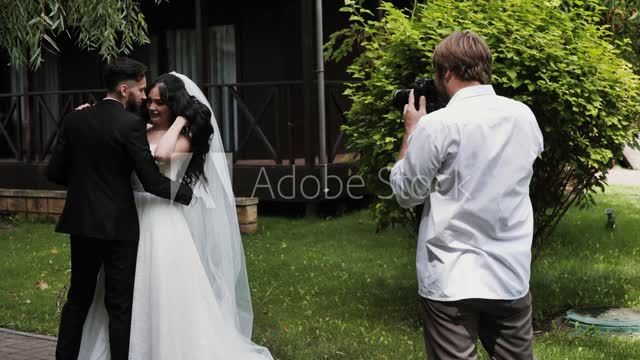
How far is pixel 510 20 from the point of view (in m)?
5.57

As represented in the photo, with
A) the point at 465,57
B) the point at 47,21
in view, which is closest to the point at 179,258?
the point at 47,21

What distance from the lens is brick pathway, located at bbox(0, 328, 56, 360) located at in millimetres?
5477

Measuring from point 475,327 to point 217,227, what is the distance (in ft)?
7.22

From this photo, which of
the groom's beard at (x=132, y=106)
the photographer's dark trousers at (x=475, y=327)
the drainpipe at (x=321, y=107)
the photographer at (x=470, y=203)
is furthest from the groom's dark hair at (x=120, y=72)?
the drainpipe at (x=321, y=107)

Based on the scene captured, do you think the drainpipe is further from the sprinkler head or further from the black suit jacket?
the black suit jacket

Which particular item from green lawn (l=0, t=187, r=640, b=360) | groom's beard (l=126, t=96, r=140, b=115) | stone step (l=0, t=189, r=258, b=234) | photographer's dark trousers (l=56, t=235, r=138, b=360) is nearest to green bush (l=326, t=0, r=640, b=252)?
green lawn (l=0, t=187, r=640, b=360)

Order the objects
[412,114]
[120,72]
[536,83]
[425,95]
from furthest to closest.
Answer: [536,83] < [120,72] < [425,95] < [412,114]

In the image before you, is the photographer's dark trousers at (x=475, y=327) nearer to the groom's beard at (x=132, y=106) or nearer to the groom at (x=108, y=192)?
the groom at (x=108, y=192)

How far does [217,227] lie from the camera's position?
493cm

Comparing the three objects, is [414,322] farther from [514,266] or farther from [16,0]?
[16,0]

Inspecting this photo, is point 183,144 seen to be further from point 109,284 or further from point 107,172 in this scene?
point 109,284

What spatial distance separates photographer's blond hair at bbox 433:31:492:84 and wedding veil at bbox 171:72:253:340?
203 cm

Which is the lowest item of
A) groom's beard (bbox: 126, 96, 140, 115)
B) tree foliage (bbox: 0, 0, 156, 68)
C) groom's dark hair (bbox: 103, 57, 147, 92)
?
groom's beard (bbox: 126, 96, 140, 115)

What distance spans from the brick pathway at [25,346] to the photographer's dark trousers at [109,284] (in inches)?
41.3
